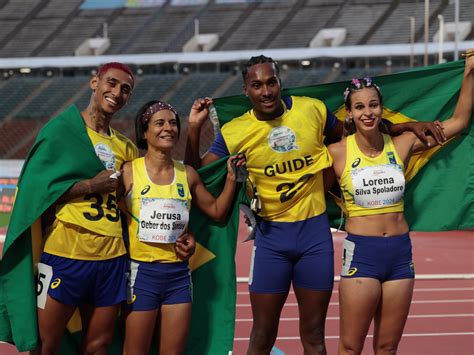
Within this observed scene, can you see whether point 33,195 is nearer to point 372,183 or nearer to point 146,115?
point 146,115

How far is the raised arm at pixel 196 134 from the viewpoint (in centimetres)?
510

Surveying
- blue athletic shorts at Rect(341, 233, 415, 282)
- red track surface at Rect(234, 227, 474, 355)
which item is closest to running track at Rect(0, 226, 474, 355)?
red track surface at Rect(234, 227, 474, 355)

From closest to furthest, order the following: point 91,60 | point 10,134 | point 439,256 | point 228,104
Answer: point 228,104
point 439,256
point 10,134
point 91,60

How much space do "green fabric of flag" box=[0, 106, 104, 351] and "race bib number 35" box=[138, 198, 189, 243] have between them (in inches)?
13.3

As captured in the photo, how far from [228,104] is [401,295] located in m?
1.57

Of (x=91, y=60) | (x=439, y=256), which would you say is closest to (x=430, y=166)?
(x=439, y=256)

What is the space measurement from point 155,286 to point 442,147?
2.02m

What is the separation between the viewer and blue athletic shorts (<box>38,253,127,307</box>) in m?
4.71

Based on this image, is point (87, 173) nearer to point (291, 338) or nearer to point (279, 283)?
point (279, 283)

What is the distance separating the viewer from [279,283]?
5027 mm

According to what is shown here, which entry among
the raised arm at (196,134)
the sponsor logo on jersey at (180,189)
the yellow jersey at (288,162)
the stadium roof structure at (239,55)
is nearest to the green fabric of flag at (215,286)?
the raised arm at (196,134)

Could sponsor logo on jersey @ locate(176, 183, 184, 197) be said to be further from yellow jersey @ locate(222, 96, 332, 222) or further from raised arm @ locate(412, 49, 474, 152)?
raised arm @ locate(412, 49, 474, 152)

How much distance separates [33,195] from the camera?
4812 mm

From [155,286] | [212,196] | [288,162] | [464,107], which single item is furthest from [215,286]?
[464,107]
